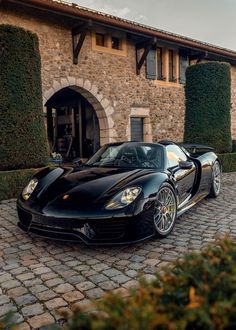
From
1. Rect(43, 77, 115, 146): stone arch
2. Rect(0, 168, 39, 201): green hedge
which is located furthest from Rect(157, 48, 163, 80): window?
Rect(0, 168, 39, 201): green hedge

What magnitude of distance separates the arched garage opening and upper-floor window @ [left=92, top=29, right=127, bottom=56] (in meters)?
2.18

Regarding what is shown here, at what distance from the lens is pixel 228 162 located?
9867 millimetres

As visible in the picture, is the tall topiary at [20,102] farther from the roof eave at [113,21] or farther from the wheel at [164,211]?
the wheel at [164,211]

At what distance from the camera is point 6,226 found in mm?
4297

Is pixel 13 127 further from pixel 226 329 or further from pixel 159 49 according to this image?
pixel 159 49

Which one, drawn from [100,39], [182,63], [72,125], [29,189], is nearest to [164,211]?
[29,189]

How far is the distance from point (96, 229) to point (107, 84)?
882cm

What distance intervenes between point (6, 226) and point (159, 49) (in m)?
10.9

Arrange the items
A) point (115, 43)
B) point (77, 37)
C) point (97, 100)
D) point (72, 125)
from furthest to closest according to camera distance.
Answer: point (72, 125) → point (115, 43) → point (97, 100) → point (77, 37)

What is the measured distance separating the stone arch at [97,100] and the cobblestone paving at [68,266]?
6.59 meters

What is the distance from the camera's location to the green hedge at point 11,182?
19.4 feet

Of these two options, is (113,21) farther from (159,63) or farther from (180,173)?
(180,173)

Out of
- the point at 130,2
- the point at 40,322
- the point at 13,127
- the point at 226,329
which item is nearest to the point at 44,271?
the point at 40,322

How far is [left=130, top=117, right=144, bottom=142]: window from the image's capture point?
480 inches
